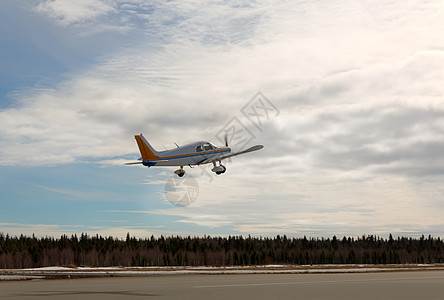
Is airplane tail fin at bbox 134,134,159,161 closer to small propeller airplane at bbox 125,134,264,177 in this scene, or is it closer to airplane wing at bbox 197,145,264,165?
small propeller airplane at bbox 125,134,264,177

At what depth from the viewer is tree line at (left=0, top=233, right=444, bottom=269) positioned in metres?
119

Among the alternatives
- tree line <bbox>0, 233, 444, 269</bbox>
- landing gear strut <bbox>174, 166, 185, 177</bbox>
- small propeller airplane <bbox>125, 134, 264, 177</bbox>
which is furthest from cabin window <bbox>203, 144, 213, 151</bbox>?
tree line <bbox>0, 233, 444, 269</bbox>

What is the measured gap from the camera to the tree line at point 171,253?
389 feet

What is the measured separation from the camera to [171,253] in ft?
429

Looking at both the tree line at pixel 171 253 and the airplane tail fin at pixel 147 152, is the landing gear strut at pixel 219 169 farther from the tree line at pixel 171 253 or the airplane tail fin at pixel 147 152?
the tree line at pixel 171 253

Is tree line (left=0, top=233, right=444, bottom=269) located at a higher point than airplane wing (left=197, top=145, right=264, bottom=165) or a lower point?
lower

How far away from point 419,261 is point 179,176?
116180mm

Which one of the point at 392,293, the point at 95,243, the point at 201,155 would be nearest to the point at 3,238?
the point at 95,243

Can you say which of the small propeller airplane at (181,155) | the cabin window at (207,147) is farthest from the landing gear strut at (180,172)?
the cabin window at (207,147)

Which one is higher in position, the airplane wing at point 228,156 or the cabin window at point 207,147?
the cabin window at point 207,147

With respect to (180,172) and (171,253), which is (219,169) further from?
(171,253)

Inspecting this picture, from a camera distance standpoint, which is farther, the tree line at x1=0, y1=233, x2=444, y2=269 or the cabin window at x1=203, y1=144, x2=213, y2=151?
the tree line at x1=0, y1=233, x2=444, y2=269

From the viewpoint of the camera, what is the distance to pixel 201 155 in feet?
209

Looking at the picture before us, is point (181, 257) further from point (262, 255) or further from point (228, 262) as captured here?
point (262, 255)
